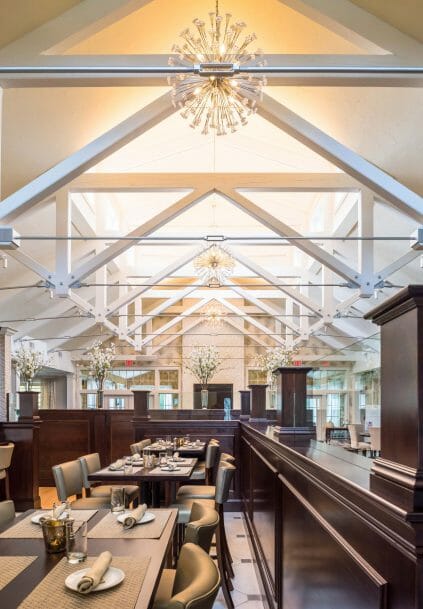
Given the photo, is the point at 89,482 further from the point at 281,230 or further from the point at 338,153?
the point at 281,230

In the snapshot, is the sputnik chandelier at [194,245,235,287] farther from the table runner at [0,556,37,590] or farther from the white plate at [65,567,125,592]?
the white plate at [65,567,125,592]

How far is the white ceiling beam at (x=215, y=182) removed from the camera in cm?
980

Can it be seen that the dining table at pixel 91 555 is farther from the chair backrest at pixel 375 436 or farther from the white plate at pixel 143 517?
the chair backrest at pixel 375 436

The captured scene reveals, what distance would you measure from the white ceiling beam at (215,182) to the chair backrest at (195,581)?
26.2 ft

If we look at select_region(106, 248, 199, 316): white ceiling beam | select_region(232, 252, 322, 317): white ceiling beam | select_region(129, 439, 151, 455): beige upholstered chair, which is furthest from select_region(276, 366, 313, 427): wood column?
select_region(106, 248, 199, 316): white ceiling beam

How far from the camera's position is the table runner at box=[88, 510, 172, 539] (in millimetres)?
2932

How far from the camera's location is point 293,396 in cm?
407

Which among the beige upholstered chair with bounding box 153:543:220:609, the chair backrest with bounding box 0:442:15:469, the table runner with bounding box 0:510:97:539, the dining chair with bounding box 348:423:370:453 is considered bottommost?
the chair backrest with bounding box 0:442:15:469

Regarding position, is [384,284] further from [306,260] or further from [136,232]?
[306,260]

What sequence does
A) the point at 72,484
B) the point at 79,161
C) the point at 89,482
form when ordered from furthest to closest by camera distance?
1. the point at 79,161
2. the point at 89,482
3. the point at 72,484

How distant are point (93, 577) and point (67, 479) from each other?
299 centimetres

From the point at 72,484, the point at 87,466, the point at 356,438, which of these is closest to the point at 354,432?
the point at 356,438

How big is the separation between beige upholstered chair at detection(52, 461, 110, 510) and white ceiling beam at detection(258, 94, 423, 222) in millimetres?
4368

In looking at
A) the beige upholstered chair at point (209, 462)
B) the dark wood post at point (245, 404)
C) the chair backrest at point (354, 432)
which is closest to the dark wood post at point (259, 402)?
the beige upholstered chair at point (209, 462)
